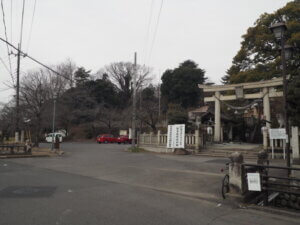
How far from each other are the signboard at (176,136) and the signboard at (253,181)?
12.1 meters

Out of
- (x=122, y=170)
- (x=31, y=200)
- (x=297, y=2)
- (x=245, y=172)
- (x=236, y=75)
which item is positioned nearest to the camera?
(x=31, y=200)

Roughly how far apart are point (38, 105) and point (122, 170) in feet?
52.1

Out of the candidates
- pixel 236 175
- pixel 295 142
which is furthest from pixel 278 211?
pixel 295 142

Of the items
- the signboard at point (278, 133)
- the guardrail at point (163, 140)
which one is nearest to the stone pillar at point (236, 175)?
the signboard at point (278, 133)

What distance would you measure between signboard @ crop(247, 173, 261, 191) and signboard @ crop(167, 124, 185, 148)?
12.1m

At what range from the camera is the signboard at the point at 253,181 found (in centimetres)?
647

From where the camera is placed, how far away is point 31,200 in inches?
237

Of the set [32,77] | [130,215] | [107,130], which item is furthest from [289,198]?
[107,130]

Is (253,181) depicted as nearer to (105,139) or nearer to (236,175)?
(236,175)

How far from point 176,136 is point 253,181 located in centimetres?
1266

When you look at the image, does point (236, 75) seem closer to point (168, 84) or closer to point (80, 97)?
point (168, 84)

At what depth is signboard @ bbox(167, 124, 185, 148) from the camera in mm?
18839

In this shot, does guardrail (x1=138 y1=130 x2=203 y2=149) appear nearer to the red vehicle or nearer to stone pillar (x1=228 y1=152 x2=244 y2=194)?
stone pillar (x1=228 y1=152 x2=244 y2=194)

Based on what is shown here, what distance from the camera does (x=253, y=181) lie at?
6566 millimetres
